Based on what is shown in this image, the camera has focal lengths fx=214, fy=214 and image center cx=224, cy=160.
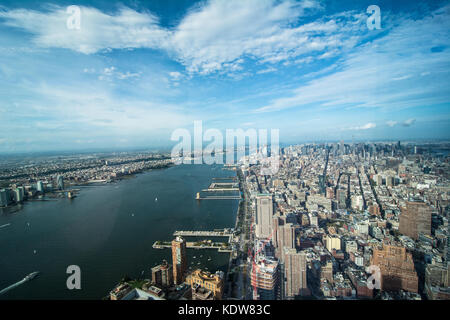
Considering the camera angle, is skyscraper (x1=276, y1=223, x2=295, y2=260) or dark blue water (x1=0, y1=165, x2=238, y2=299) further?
skyscraper (x1=276, y1=223, x2=295, y2=260)

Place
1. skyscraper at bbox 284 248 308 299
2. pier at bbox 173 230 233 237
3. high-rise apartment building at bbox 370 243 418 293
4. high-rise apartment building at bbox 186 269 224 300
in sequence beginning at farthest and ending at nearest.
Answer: pier at bbox 173 230 233 237
high-rise apartment building at bbox 370 243 418 293
skyscraper at bbox 284 248 308 299
high-rise apartment building at bbox 186 269 224 300

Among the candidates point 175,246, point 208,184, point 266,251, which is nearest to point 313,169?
point 208,184

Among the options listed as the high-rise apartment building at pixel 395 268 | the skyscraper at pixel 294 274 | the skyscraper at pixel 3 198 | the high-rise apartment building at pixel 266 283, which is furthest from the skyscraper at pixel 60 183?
the high-rise apartment building at pixel 395 268

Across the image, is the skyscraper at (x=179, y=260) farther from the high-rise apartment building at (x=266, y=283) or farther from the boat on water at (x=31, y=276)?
the boat on water at (x=31, y=276)

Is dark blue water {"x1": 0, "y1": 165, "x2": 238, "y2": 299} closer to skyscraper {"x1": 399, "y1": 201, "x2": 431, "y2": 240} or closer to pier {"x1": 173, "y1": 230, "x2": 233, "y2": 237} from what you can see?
pier {"x1": 173, "y1": 230, "x2": 233, "y2": 237}

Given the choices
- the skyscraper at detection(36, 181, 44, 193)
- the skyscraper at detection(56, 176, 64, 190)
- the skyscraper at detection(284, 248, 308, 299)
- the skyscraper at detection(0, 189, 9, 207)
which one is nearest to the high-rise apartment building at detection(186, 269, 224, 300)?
the skyscraper at detection(284, 248, 308, 299)
